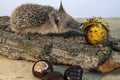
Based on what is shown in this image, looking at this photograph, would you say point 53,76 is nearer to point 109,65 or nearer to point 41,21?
point 109,65

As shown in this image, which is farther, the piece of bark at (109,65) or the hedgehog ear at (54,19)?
the hedgehog ear at (54,19)

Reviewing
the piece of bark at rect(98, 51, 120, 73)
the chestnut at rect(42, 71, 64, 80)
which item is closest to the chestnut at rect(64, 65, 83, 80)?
the chestnut at rect(42, 71, 64, 80)

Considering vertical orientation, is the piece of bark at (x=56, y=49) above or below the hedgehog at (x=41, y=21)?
below

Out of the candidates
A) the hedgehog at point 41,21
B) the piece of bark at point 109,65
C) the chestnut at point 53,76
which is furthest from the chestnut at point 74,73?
the hedgehog at point 41,21

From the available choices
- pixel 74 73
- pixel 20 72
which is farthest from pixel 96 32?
pixel 20 72

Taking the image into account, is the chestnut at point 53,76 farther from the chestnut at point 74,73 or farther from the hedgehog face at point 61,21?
the hedgehog face at point 61,21

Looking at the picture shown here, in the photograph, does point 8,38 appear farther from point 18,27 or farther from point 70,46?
A: point 70,46
